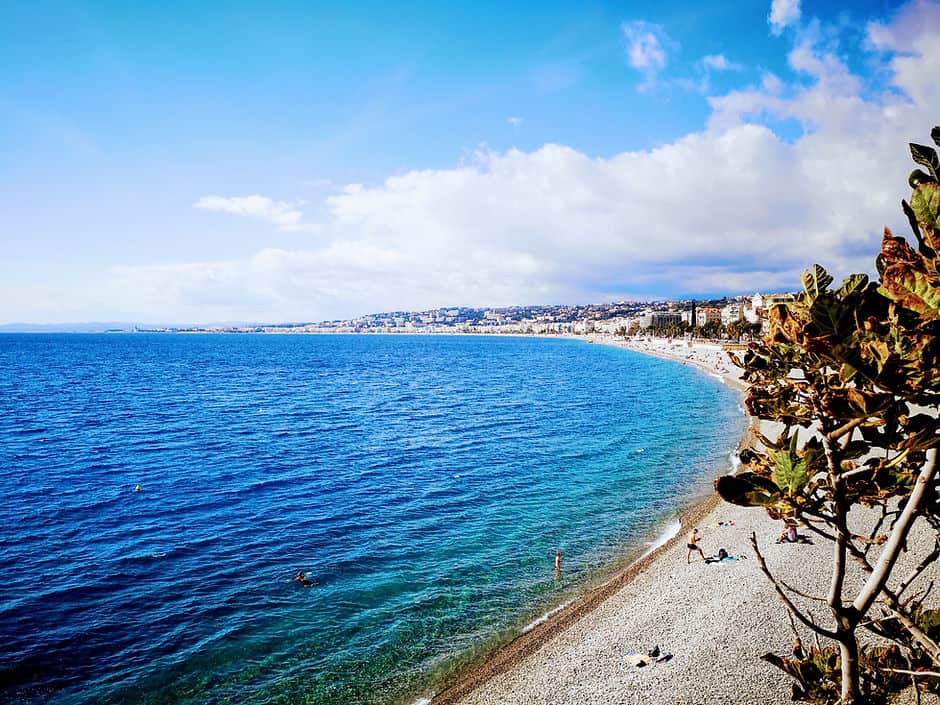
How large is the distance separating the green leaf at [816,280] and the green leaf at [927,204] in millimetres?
814

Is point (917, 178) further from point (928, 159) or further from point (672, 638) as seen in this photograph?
point (672, 638)

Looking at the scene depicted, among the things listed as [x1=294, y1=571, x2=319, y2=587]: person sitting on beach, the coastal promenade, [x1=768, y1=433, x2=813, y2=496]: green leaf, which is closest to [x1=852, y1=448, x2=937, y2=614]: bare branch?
[x1=768, y1=433, x2=813, y2=496]: green leaf

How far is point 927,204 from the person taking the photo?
3135 mm

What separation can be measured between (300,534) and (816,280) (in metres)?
23.5

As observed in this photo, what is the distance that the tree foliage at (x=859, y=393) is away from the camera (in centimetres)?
330

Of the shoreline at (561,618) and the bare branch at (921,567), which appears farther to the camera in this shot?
the shoreline at (561,618)

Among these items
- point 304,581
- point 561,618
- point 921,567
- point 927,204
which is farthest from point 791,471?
point 304,581

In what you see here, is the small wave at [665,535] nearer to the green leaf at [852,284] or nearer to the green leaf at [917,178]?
the green leaf at [852,284]

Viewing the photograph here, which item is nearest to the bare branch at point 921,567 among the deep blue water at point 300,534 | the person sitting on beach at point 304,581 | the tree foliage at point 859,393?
the tree foliage at point 859,393

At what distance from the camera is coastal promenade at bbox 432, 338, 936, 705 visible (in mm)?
13281

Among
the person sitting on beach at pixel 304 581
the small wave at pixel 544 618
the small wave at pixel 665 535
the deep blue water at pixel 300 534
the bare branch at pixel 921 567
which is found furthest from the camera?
the small wave at pixel 665 535

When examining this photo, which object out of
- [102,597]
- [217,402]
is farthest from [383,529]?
[217,402]

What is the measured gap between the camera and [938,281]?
10.5 feet

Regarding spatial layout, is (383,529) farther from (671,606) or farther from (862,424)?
(862,424)
